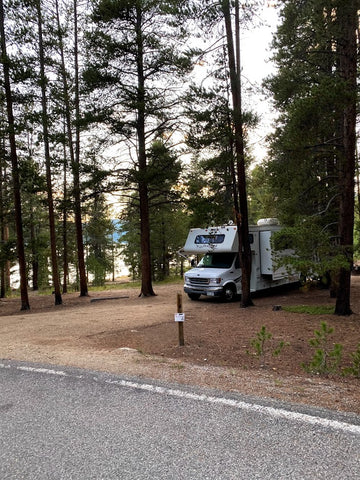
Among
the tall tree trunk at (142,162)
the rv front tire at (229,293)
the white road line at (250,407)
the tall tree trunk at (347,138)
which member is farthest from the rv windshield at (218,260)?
the white road line at (250,407)

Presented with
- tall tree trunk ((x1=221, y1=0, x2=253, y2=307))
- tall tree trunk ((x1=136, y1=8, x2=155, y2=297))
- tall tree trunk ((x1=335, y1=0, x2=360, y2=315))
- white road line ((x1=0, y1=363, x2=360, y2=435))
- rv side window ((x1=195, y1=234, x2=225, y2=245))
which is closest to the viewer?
white road line ((x1=0, y1=363, x2=360, y2=435))

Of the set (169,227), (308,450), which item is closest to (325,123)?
(308,450)

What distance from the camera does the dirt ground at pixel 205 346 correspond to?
4.25 m

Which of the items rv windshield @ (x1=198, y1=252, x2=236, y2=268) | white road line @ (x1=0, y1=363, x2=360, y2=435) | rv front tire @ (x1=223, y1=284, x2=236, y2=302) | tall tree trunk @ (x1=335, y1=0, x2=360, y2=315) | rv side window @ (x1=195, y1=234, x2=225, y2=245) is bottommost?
rv front tire @ (x1=223, y1=284, x2=236, y2=302)

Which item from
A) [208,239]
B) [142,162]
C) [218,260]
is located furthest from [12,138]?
[218,260]

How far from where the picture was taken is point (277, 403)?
354 centimetres

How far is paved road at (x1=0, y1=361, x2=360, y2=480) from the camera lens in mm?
2531

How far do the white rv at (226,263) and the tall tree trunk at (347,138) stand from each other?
360 centimetres

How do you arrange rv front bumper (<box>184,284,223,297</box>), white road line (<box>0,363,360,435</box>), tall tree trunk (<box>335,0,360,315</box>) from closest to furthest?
white road line (<box>0,363,360,435</box>), tall tree trunk (<box>335,0,360,315</box>), rv front bumper (<box>184,284,223,297</box>)

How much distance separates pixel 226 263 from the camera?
1444 centimetres

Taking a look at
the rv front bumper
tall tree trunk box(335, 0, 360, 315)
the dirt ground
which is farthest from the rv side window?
tall tree trunk box(335, 0, 360, 315)

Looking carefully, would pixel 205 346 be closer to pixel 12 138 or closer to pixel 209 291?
pixel 209 291

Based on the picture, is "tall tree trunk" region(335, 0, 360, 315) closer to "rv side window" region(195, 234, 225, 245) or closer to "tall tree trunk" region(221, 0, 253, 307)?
"tall tree trunk" region(221, 0, 253, 307)

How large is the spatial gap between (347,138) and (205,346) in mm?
6659
